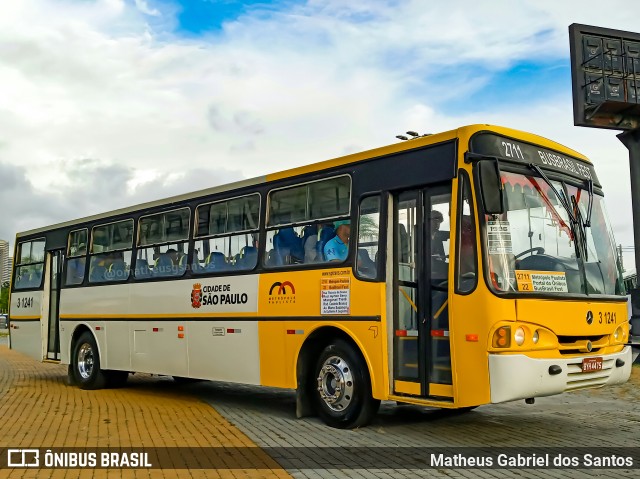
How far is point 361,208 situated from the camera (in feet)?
29.5

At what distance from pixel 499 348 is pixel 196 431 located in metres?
3.77

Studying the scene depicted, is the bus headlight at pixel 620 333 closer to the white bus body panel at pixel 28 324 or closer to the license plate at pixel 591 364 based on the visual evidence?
the license plate at pixel 591 364

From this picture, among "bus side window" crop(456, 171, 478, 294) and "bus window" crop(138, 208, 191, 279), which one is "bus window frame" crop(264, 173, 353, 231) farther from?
"bus window" crop(138, 208, 191, 279)

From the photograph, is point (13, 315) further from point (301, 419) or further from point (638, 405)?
point (638, 405)

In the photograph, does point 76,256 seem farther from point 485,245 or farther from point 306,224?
point 485,245

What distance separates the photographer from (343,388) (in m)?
8.84

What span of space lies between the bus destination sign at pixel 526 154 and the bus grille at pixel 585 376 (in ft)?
7.24

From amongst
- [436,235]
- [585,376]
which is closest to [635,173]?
[585,376]

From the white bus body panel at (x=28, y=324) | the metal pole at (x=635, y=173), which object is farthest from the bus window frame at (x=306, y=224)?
the metal pole at (x=635, y=173)

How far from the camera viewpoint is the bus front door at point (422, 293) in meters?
7.94

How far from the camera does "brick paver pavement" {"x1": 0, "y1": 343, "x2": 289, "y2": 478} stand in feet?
21.8

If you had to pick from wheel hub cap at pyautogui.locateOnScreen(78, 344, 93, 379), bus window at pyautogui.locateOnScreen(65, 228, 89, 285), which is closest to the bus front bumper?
wheel hub cap at pyautogui.locateOnScreen(78, 344, 93, 379)

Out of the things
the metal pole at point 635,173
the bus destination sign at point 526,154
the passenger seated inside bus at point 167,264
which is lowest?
the passenger seated inside bus at point 167,264

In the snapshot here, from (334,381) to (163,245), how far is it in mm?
4606
